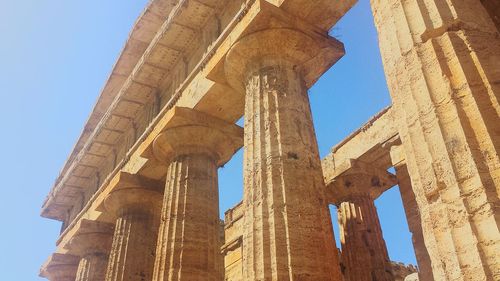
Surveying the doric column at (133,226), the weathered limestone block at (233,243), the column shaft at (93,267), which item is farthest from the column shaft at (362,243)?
the column shaft at (93,267)

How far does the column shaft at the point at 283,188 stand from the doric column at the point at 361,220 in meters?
7.00

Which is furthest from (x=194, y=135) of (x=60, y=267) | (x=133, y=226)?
(x=60, y=267)

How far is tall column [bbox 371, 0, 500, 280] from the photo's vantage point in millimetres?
3564

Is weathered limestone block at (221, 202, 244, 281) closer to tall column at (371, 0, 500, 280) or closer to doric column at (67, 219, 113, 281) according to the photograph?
doric column at (67, 219, 113, 281)

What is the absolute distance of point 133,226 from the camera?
15.0 m

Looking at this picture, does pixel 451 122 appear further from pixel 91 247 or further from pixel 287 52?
pixel 91 247

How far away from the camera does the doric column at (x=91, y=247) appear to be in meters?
17.5

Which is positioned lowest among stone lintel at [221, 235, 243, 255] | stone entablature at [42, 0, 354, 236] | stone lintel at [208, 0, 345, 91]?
stone lintel at [221, 235, 243, 255]

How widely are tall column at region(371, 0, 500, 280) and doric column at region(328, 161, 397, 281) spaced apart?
10755mm

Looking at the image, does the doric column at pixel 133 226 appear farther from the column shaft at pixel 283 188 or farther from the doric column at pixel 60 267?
the column shaft at pixel 283 188

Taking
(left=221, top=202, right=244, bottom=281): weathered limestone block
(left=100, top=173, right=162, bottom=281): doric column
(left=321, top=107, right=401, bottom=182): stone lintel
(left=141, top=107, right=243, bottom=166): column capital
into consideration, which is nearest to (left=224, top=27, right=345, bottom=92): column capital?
(left=141, top=107, right=243, bottom=166): column capital

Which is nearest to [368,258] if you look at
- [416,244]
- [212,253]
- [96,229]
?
[416,244]

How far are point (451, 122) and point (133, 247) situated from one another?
40.4ft

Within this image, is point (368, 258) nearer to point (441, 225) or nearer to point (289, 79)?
point (289, 79)
